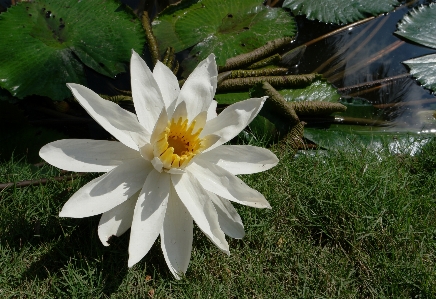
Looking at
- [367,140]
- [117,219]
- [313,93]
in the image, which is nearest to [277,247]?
[117,219]

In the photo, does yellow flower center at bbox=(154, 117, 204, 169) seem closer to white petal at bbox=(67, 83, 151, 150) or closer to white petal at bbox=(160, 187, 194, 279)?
white petal at bbox=(67, 83, 151, 150)

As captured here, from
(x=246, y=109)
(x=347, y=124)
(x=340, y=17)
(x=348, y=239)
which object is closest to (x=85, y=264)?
(x=246, y=109)

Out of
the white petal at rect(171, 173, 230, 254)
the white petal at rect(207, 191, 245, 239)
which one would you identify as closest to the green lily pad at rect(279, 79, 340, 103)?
the white petal at rect(207, 191, 245, 239)

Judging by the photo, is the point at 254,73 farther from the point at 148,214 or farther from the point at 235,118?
the point at 148,214

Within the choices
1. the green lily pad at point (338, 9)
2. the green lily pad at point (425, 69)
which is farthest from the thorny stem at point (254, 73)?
the green lily pad at point (425, 69)

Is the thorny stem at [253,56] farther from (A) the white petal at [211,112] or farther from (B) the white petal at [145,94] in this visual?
(B) the white petal at [145,94]

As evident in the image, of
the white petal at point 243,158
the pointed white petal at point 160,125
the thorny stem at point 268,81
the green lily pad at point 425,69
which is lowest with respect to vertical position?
the green lily pad at point 425,69

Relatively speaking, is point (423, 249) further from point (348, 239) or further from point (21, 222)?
point (21, 222)
